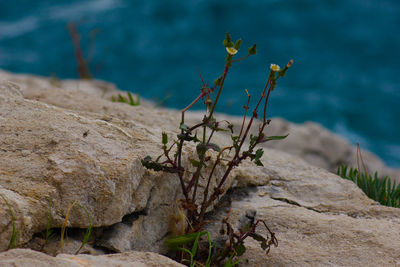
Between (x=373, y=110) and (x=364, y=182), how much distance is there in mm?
9193

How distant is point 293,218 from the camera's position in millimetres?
2609

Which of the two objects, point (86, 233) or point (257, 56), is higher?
point (257, 56)

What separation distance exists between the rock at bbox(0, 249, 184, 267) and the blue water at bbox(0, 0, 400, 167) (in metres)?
10.2

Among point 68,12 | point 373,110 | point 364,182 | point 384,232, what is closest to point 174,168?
point 384,232

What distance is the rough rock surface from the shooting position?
209cm

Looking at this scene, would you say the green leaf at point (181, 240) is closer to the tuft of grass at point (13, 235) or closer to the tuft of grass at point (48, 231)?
the tuft of grass at point (48, 231)

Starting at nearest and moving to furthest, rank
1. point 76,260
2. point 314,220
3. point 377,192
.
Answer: point 76,260, point 314,220, point 377,192

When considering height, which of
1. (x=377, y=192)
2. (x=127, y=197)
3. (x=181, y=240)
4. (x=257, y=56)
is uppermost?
(x=257, y=56)

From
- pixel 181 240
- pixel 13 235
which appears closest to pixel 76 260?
pixel 13 235

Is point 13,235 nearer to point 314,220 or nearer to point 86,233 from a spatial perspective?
point 86,233

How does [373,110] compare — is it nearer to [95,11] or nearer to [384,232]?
[95,11]

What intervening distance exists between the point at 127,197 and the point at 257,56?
1122cm

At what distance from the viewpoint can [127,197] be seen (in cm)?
223

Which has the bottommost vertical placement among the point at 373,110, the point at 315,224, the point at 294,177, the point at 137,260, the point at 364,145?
the point at 137,260
